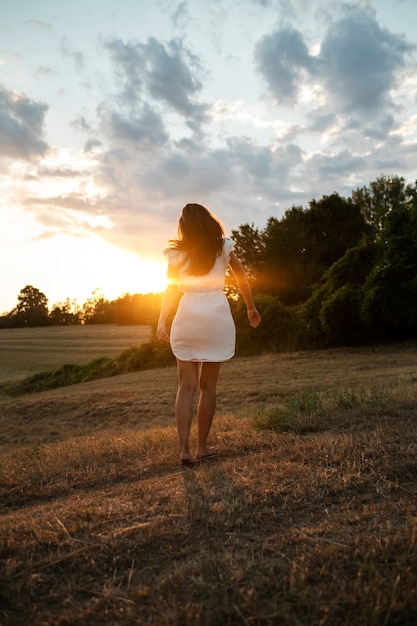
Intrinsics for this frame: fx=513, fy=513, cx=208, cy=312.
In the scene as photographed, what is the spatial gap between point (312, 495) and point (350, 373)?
1228 cm

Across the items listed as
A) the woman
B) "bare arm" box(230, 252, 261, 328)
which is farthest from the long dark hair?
"bare arm" box(230, 252, 261, 328)

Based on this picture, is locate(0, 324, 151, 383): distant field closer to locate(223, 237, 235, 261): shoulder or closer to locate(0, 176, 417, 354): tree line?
locate(0, 176, 417, 354): tree line

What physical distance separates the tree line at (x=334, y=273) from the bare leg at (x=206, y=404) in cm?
1730

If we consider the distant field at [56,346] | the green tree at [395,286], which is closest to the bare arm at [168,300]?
the green tree at [395,286]

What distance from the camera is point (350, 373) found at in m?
14.9

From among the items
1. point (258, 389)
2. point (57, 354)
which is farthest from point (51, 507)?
point (57, 354)

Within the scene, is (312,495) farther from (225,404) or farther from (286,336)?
(286,336)

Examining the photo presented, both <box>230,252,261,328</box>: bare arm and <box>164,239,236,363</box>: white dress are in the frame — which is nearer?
<box>164,239,236,363</box>: white dress

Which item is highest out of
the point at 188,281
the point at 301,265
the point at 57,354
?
the point at 301,265

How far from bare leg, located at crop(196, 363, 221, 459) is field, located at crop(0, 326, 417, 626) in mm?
196

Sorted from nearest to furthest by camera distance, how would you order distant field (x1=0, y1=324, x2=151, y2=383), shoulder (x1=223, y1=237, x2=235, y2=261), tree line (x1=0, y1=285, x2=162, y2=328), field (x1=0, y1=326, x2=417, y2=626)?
field (x1=0, y1=326, x2=417, y2=626)
shoulder (x1=223, y1=237, x2=235, y2=261)
distant field (x1=0, y1=324, x2=151, y2=383)
tree line (x1=0, y1=285, x2=162, y2=328)

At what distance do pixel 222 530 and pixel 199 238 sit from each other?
Answer: 263cm

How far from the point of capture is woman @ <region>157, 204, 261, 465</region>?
15.0 feet

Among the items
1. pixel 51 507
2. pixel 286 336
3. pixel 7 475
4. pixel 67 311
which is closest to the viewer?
pixel 51 507
